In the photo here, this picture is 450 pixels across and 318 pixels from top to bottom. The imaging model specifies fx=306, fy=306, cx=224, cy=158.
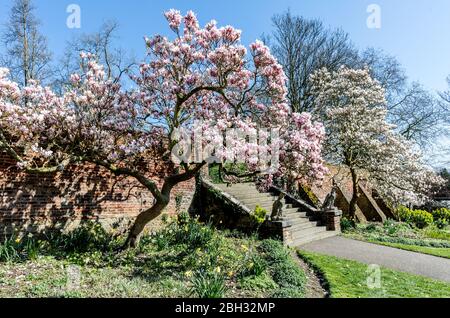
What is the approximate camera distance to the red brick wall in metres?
7.68

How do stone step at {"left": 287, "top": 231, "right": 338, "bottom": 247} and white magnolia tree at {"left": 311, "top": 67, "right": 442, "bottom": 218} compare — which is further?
white magnolia tree at {"left": 311, "top": 67, "right": 442, "bottom": 218}

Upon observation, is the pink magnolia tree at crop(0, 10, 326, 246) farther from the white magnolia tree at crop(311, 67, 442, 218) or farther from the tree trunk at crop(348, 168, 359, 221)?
the tree trunk at crop(348, 168, 359, 221)

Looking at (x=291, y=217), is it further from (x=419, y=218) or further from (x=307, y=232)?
(x=419, y=218)

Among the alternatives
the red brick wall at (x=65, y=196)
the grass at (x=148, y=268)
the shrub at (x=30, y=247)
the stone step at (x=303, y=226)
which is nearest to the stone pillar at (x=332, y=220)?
the stone step at (x=303, y=226)

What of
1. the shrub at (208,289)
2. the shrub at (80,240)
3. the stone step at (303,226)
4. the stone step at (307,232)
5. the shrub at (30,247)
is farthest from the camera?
the stone step at (303,226)

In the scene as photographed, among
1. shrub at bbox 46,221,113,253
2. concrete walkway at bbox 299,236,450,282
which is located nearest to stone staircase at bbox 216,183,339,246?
concrete walkway at bbox 299,236,450,282

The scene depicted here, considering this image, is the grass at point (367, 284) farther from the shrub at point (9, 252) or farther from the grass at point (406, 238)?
the shrub at point (9, 252)

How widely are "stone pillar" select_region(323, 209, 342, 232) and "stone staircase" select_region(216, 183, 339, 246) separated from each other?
22 cm

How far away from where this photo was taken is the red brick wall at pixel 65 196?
7.68 metres

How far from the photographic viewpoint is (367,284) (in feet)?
20.3

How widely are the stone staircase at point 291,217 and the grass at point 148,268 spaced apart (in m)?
1.71


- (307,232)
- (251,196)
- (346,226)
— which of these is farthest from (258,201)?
(346,226)

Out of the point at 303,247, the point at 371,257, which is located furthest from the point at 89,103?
the point at 371,257

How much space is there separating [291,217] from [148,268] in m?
A: 7.17
